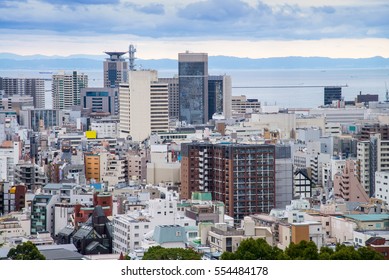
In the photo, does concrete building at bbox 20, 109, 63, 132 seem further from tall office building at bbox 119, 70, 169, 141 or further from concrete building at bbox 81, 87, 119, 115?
tall office building at bbox 119, 70, 169, 141

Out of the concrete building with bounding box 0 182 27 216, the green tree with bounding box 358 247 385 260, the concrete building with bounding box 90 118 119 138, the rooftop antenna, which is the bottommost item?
the concrete building with bounding box 0 182 27 216

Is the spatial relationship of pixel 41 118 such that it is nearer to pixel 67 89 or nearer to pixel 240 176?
pixel 67 89

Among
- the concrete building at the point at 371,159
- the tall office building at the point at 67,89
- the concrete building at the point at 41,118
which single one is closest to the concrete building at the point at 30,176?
the concrete building at the point at 371,159

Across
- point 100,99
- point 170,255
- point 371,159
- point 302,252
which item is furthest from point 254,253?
point 100,99

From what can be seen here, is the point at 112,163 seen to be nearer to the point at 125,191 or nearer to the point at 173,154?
the point at 173,154

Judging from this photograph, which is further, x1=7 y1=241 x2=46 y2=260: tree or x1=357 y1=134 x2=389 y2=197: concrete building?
x1=357 y1=134 x2=389 y2=197: concrete building

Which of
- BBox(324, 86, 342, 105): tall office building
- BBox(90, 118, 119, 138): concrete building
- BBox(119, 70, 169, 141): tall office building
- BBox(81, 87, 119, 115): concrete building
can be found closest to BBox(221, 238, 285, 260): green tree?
BBox(119, 70, 169, 141): tall office building
